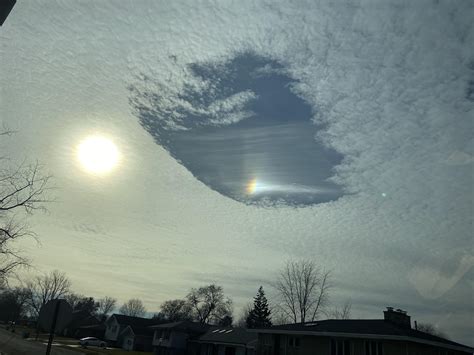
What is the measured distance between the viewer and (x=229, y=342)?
150ft

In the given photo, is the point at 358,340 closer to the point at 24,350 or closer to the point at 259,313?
the point at 24,350

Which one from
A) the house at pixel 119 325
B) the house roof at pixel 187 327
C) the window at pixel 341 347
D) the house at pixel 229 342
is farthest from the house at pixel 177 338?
the window at pixel 341 347

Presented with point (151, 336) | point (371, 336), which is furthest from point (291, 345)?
point (151, 336)

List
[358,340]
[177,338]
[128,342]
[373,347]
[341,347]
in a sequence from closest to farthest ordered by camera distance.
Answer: [373,347] < [358,340] < [341,347] < [177,338] < [128,342]

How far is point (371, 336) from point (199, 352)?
35910 mm

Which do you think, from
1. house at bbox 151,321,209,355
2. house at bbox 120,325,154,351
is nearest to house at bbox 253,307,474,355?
house at bbox 151,321,209,355

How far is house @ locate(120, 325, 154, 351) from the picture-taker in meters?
68.3

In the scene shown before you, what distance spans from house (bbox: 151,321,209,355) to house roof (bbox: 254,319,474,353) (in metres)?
27.3

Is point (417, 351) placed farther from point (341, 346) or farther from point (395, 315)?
point (395, 315)

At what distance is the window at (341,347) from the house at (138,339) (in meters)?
46.8

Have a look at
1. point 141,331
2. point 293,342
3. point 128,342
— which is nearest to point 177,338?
point 141,331

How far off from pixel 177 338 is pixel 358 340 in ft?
123

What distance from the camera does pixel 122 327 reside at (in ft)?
249

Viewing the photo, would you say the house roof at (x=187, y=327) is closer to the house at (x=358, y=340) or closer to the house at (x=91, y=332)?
the house at (x=358, y=340)
